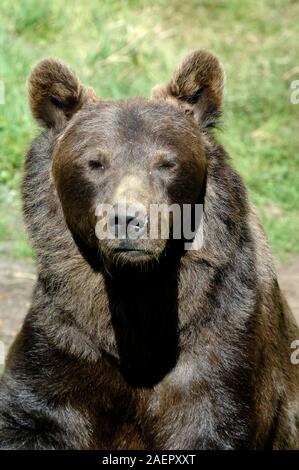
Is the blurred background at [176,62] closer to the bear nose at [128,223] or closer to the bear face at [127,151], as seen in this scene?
the bear face at [127,151]

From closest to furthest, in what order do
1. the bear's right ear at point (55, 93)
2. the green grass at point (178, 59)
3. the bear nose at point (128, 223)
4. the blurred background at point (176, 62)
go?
1. the bear nose at point (128, 223)
2. the bear's right ear at point (55, 93)
3. the blurred background at point (176, 62)
4. the green grass at point (178, 59)

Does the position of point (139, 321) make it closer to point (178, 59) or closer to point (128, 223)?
point (128, 223)

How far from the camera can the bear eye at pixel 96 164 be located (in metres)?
5.53

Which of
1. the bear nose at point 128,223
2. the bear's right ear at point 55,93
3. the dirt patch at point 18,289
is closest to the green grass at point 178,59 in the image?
the dirt patch at point 18,289

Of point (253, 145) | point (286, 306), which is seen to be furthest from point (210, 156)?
point (253, 145)

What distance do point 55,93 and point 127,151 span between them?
0.69 m

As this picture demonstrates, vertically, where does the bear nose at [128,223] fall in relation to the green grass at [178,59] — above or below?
below

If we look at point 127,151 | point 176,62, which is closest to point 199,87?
point 127,151

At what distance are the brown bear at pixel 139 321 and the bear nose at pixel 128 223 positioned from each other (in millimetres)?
467

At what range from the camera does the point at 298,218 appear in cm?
1037

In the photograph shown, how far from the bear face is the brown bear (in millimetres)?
12

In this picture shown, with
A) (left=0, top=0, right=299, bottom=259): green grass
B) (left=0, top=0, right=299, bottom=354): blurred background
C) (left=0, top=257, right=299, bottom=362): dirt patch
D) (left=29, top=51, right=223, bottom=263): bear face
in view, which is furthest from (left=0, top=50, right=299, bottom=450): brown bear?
(left=0, top=0, right=299, bottom=259): green grass

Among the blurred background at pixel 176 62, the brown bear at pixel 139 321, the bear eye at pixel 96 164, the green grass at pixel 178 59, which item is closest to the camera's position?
the bear eye at pixel 96 164

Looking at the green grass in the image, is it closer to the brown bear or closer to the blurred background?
the blurred background
